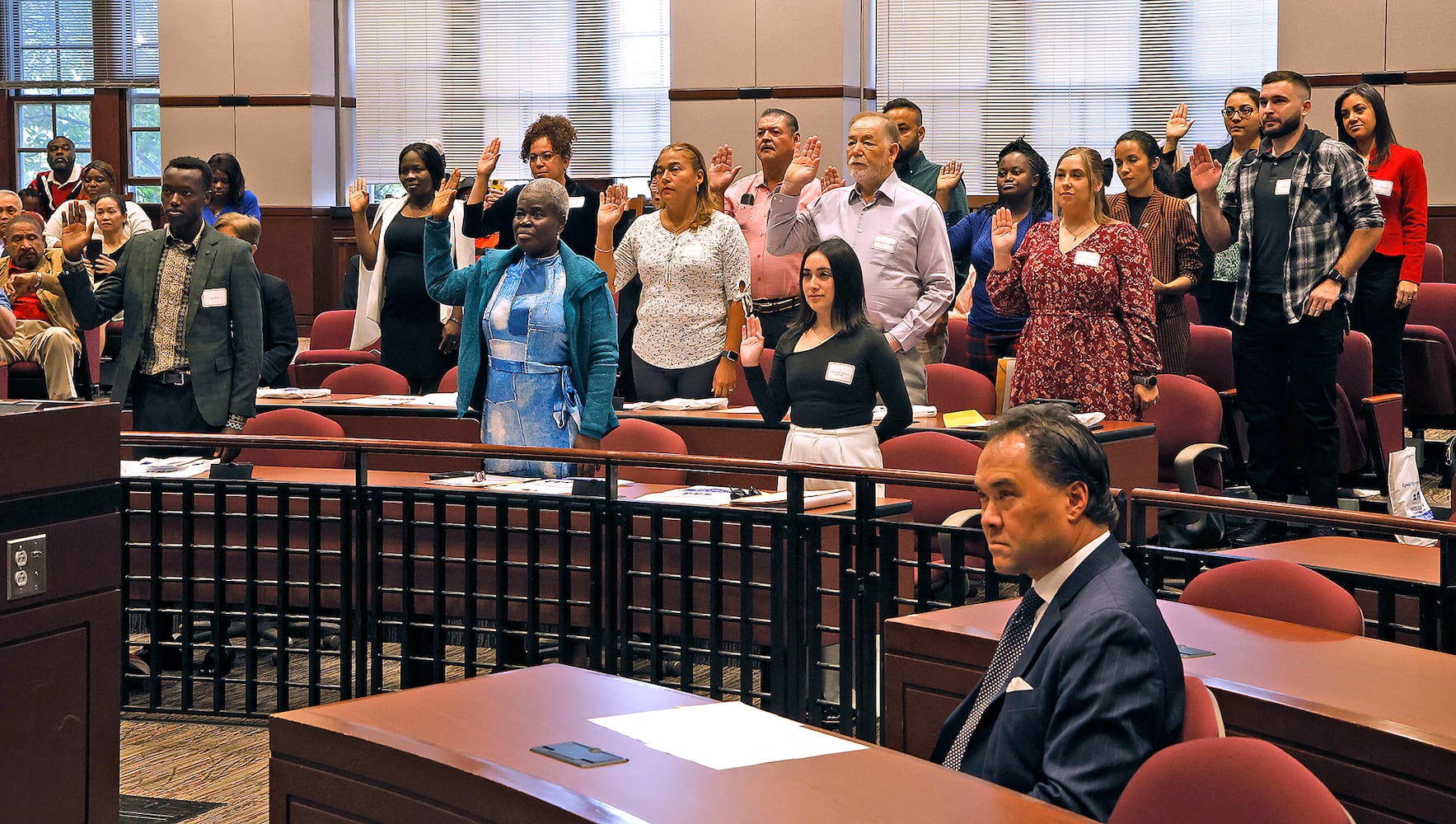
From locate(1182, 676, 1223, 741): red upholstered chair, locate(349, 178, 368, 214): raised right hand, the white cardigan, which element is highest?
locate(349, 178, 368, 214): raised right hand

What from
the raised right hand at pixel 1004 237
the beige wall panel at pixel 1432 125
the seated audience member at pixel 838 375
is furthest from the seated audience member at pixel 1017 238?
the beige wall panel at pixel 1432 125

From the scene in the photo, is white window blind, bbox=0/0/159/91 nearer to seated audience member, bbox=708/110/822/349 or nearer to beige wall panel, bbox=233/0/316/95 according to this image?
beige wall panel, bbox=233/0/316/95

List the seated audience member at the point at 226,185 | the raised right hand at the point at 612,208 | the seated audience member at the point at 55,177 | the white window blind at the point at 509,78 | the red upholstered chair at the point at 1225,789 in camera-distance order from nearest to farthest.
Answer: the red upholstered chair at the point at 1225,789
the raised right hand at the point at 612,208
the seated audience member at the point at 226,185
the white window blind at the point at 509,78
the seated audience member at the point at 55,177

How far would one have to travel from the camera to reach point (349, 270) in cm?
902

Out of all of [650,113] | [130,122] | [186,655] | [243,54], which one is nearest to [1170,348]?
[186,655]

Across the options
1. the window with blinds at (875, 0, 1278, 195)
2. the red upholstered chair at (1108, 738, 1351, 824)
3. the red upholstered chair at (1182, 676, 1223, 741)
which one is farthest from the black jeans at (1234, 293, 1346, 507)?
the window with blinds at (875, 0, 1278, 195)

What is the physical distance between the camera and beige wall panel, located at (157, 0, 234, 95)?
39.9 ft

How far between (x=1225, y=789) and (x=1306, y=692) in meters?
0.77

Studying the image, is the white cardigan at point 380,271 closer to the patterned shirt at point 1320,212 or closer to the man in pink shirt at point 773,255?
the man in pink shirt at point 773,255

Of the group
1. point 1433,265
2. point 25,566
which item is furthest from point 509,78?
point 25,566

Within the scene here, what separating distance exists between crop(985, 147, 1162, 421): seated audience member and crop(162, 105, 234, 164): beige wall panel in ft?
27.6

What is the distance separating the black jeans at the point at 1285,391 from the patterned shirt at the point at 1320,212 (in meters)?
0.08

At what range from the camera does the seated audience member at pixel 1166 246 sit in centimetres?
638

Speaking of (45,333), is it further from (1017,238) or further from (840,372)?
(840,372)
